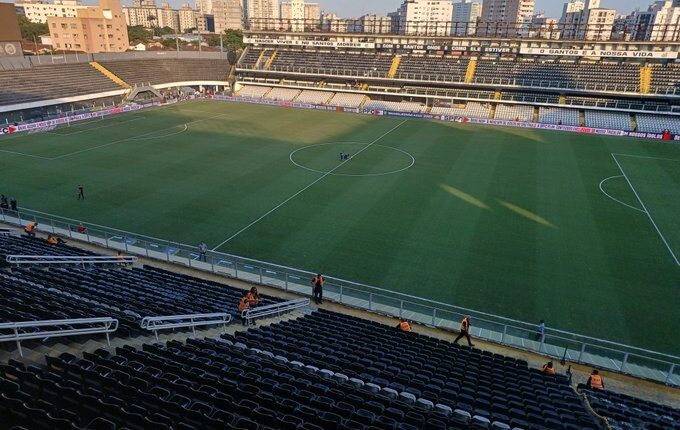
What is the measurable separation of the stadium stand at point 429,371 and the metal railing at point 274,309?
83 centimetres

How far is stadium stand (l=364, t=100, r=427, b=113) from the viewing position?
6300 centimetres

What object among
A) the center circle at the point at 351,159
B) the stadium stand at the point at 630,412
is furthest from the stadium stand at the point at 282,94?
the stadium stand at the point at 630,412

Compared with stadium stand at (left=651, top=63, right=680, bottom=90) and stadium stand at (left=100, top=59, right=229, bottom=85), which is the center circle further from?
stadium stand at (left=100, top=59, right=229, bottom=85)

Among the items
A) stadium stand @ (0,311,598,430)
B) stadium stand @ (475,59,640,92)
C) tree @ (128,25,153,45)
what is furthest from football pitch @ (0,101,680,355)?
tree @ (128,25,153,45)

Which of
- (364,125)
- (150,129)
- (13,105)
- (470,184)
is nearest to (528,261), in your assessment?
(470,184)

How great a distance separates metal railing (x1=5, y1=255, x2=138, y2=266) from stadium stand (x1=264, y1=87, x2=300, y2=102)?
54.2 metres

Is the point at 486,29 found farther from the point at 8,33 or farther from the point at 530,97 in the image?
the point at 8,33

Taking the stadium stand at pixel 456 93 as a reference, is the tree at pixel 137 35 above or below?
above

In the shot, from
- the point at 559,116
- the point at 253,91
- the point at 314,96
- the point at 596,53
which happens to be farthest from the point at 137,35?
the point at 559,116

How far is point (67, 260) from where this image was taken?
17609 millimetres

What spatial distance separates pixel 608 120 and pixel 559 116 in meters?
5.42

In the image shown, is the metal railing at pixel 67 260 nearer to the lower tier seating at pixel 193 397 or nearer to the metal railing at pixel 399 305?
the metal railing at pixel 399 305

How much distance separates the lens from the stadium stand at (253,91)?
2857 inches

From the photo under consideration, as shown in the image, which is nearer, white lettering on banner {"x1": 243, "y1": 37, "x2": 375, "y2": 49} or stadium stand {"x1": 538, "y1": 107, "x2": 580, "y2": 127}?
stadium stand {"x1": 538, "y1": 107, "x2": 580, "y2": 127}
